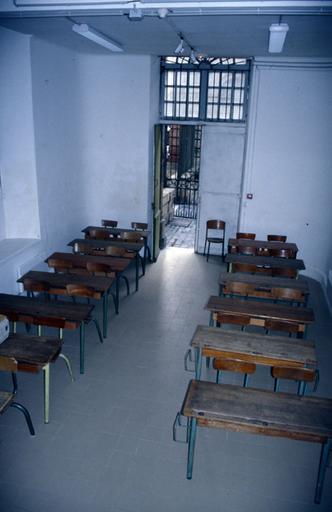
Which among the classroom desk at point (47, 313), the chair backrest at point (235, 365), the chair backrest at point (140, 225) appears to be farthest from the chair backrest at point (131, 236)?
the chair backrest at point (235, 365)

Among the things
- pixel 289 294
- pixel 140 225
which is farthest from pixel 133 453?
pixel 140 225

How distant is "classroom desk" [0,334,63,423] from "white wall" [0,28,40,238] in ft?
10.8

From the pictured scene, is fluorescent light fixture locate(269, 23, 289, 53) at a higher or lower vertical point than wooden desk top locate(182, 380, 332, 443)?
higher

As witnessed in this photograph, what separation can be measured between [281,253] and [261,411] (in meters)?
4.66

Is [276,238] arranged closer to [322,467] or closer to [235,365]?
[235,365]

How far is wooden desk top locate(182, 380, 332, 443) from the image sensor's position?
3396mm

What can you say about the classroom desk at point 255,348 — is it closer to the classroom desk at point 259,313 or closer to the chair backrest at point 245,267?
the classroom desk at point 259,313

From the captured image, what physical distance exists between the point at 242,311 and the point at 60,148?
4740mm

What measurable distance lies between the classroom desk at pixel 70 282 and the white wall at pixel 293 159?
422 centimetres

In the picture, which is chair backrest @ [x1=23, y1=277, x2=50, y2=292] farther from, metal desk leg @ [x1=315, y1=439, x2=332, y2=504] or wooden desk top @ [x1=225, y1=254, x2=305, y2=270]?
metal desk leg @ [x1=315, y1=439, x2=332, y2=504]

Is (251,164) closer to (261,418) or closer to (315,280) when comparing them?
(315,280)

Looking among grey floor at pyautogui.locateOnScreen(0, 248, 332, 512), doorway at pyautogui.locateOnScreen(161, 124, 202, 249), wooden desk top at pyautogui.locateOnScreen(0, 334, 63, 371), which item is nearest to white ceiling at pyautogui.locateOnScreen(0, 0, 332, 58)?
wooden desk top at pyautogui.locateOnScreen(0, 334, 63, 371)

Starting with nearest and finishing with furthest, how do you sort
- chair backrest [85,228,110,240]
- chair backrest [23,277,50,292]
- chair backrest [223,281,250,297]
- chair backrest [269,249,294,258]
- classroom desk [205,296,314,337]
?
classroom desk [205,296,314,337] → chair backrest [23,277,50,292] → chair backrest [223,281,250,297] → chair backrest [269,249,294,258] → chair backrest [85,228,110,240]

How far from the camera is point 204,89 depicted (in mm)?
9258
